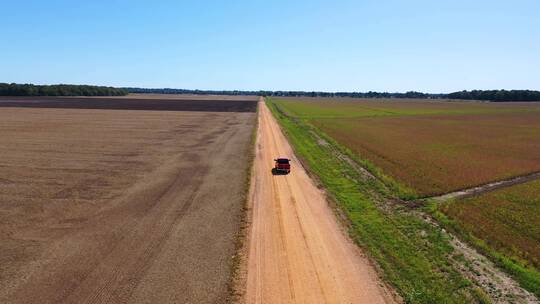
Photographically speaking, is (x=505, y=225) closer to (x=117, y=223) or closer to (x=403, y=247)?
(x=403, y=247)

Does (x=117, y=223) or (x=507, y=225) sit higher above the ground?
(x=117, y=223)

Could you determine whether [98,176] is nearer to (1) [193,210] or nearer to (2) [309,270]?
(1) [193,210]

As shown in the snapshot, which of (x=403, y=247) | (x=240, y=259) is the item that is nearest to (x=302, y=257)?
(x=240, y=259)

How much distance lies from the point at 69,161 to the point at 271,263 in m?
26.5

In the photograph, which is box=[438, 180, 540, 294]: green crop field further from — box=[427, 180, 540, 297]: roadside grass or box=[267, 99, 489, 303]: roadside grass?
box=[267, 99, 489, 303]: roadside grass

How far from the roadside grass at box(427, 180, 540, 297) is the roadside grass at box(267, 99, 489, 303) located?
59.2 inches

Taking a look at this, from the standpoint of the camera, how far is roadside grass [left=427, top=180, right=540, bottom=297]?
1706 cm

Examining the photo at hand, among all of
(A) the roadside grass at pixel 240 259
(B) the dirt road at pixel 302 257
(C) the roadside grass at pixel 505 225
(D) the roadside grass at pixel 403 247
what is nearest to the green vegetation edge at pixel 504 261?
(C) the roadside grass at pixel 505 225

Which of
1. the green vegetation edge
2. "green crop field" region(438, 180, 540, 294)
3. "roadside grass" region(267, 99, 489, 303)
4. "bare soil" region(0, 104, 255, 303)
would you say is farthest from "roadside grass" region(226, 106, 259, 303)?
"green crop field" region(438, 180, 540, 294)

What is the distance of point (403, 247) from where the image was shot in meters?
18.9

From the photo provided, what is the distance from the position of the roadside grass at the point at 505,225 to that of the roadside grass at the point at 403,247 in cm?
150

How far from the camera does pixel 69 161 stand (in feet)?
123

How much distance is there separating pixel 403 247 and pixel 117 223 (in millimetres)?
13104

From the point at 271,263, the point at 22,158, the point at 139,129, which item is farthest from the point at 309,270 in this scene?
the point at 139,129
